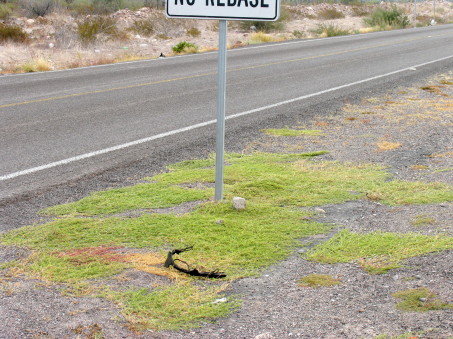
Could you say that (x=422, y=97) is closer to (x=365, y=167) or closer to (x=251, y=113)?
(x=251, y=113)

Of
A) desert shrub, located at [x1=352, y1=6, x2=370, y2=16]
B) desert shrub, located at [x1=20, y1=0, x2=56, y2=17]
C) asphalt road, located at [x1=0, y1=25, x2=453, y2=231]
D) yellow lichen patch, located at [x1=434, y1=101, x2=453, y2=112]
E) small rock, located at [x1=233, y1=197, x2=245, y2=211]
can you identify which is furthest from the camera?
desert shrub, located at [x1=352, y1=6, x2=370, y2=16]

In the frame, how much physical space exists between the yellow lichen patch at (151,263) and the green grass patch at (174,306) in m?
0.19

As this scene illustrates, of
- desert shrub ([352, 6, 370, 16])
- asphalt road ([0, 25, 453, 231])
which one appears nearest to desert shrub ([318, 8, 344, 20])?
desert shrub ([352, 6, 370, 16])

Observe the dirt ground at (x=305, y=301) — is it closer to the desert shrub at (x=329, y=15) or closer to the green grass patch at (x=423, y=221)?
the green grass patch at (x=423, y=221)

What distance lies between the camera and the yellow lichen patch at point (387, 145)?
7.56 meters

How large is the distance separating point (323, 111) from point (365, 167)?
12.2 ft

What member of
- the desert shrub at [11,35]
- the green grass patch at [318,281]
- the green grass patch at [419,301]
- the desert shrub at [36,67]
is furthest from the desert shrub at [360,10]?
the green grass patch at [419,301]

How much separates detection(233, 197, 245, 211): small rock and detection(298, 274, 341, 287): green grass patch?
51.1 inches

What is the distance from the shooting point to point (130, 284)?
3.88 m

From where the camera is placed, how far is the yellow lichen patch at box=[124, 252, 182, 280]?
4.02 meters

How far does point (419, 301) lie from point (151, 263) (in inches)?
63.7

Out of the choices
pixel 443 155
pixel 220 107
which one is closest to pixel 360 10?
pixel 443 155

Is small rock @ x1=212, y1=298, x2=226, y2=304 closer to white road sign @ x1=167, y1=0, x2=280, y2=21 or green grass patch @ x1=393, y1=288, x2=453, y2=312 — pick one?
green grass patch @ x1=393, y1=288, x2=453, y2=312

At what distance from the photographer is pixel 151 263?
418 cm
